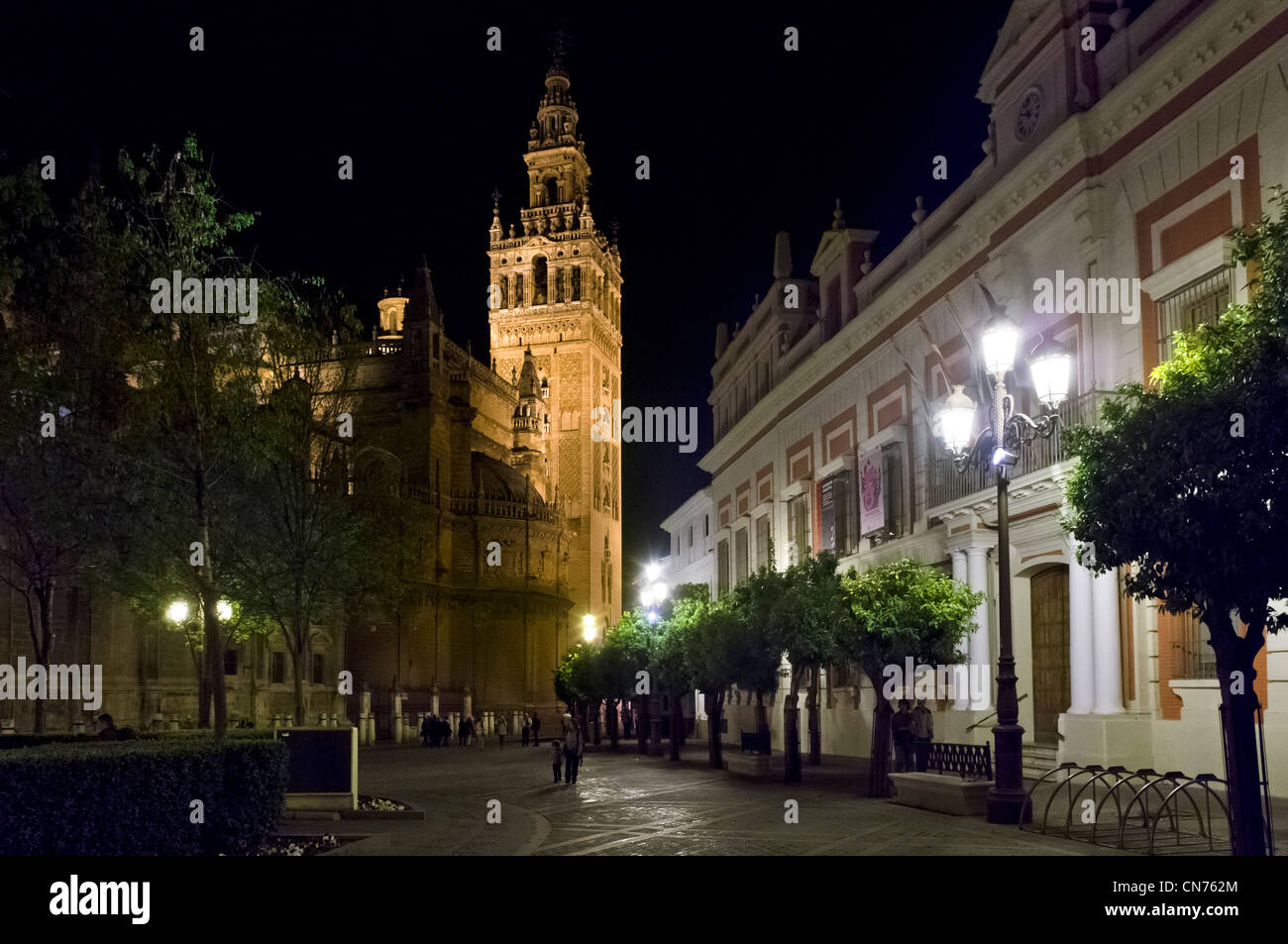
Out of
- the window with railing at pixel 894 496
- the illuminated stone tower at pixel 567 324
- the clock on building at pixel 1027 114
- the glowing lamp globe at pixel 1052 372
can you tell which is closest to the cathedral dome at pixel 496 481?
the illuminated stone tower at pixel 567 324

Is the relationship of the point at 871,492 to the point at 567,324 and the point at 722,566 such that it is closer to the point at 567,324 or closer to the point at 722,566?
the point at 722,566

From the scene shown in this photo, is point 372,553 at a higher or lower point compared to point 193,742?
higher

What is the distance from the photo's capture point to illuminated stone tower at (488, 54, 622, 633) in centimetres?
9394

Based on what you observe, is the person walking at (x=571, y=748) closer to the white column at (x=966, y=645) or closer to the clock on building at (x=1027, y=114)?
the white column at (x=966, y=645)

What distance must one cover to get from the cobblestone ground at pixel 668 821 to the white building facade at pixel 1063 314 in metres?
4.54

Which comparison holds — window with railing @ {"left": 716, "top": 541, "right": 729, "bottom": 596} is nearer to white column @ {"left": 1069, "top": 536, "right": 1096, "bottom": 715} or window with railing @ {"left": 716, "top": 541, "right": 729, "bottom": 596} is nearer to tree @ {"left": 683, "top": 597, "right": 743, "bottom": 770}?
tree @ {"left": 683, "top": 597, "right": 743, "bottom": 770}

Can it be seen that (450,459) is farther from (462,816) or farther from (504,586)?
(462,816)

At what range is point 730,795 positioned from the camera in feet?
→ 69.3

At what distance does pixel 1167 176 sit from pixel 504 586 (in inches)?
2087

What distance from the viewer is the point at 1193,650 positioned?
19344 mm

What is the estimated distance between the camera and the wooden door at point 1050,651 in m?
23.9

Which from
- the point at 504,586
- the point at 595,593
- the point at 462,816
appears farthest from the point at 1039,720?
the point at 595,593
